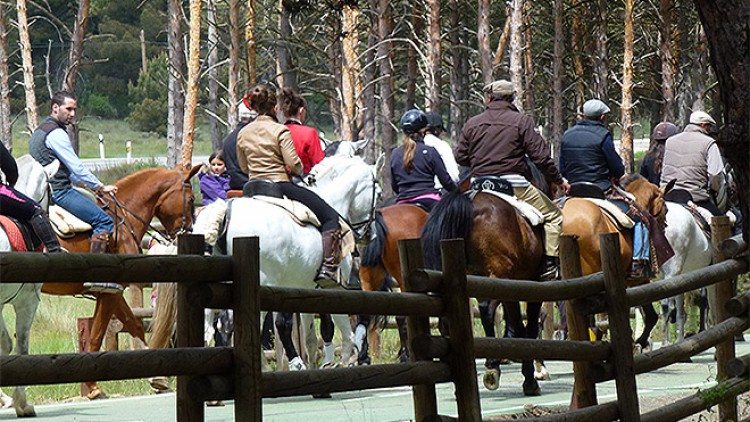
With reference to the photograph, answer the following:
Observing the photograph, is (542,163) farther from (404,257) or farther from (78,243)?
(404,257)

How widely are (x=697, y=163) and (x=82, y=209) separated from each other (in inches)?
312

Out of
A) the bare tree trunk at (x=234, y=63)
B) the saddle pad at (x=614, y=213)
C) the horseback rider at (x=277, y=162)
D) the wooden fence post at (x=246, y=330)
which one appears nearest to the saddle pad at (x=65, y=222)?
the horseback rider at (x=277, y=162)

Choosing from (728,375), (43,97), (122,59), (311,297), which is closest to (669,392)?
(728,375)

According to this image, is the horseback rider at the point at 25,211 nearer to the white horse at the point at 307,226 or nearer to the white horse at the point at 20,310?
the white horse at the point at 20,310

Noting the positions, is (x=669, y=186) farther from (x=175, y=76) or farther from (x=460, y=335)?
(x=175, y=76)

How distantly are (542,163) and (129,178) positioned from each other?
4769 millimetres

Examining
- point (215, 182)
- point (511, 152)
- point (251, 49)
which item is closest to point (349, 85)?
point (251, 49)

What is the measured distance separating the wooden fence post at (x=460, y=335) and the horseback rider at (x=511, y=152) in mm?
6007

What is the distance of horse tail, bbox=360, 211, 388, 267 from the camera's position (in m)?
14.3

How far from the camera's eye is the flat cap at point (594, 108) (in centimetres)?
1474

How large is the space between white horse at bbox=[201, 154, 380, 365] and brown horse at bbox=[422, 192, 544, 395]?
118cm

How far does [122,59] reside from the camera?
82.9 metres

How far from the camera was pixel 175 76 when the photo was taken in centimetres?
2741

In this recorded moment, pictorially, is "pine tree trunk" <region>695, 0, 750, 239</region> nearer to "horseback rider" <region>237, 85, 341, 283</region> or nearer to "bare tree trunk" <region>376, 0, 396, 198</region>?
"horseback rider" <region>237, 85, 341, 283</region>
